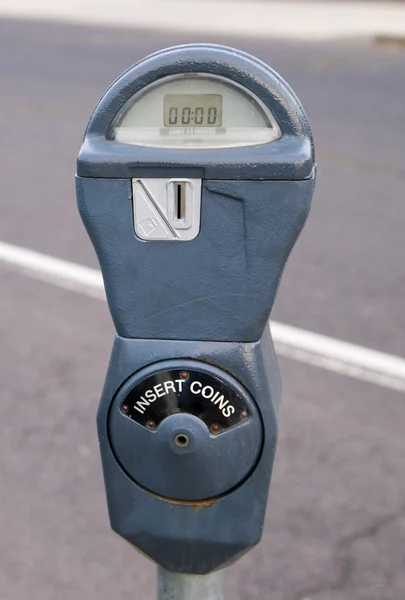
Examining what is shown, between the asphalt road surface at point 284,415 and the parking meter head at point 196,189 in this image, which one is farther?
the asphalt road surface at point 284,415

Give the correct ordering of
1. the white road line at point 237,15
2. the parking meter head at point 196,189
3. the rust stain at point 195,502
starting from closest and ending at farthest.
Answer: the parking meter head at point 196,189 < the rust stain at point 195,502 < the white road line at point 237,15

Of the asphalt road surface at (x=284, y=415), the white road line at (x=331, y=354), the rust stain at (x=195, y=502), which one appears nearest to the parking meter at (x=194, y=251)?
the rust stain at (x=195, y=502)

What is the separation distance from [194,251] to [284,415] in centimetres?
216

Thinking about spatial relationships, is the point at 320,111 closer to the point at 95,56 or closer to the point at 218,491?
the point at 95,56

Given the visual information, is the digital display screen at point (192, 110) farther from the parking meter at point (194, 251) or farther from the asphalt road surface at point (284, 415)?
the asphalt road surface at point (284, 415)

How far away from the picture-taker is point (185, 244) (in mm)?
1570

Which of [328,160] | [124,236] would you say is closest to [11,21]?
[328,160]

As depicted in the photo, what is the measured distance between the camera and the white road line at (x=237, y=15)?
14719 millimetres

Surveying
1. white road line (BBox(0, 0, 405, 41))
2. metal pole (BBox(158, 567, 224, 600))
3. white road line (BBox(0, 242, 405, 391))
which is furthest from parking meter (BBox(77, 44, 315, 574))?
white road line (BBox(0, 0, 405, 41))

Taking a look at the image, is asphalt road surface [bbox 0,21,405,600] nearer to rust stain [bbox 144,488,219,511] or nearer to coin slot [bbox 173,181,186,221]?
rust stain [bbox 144,488,219,511]

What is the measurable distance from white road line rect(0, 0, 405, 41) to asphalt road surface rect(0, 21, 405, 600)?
297 inches

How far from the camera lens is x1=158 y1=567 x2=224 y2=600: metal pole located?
1.73 metres

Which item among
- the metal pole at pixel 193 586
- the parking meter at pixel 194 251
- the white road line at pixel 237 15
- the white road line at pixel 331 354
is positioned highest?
→ the parking meter at pixel 194 251

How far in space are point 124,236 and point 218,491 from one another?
452mm
